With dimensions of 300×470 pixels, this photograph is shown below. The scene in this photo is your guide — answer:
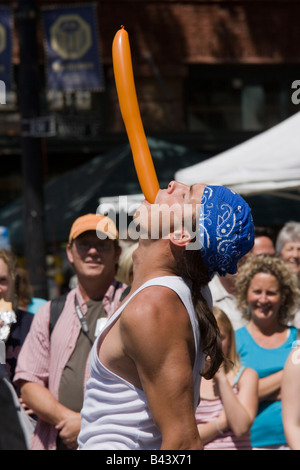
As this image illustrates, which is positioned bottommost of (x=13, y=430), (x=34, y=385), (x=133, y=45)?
(x=34, y=385)

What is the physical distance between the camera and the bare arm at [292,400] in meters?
3.09

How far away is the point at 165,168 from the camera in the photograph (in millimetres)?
9375

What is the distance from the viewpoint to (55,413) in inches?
148

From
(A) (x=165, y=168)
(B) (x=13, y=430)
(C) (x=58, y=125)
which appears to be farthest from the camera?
(A) (x=165, y=168)

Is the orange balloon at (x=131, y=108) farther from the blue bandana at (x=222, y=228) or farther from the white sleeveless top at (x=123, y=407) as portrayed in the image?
the white sleeveless top at (x=123, y=407)

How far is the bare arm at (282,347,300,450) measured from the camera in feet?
10.1

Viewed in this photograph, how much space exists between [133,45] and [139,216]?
1093 centimetres

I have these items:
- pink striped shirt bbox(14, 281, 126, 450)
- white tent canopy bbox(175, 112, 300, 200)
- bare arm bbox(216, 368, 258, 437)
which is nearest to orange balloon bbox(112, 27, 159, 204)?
pink striped shirt bbox(14, 281, 126, 450)

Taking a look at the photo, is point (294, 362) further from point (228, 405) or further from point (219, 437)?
point (219, 437)

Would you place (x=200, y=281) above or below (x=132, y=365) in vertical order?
above

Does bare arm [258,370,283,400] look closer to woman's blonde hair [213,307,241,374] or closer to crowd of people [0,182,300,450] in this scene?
crowd of people [0,182,300,450]
